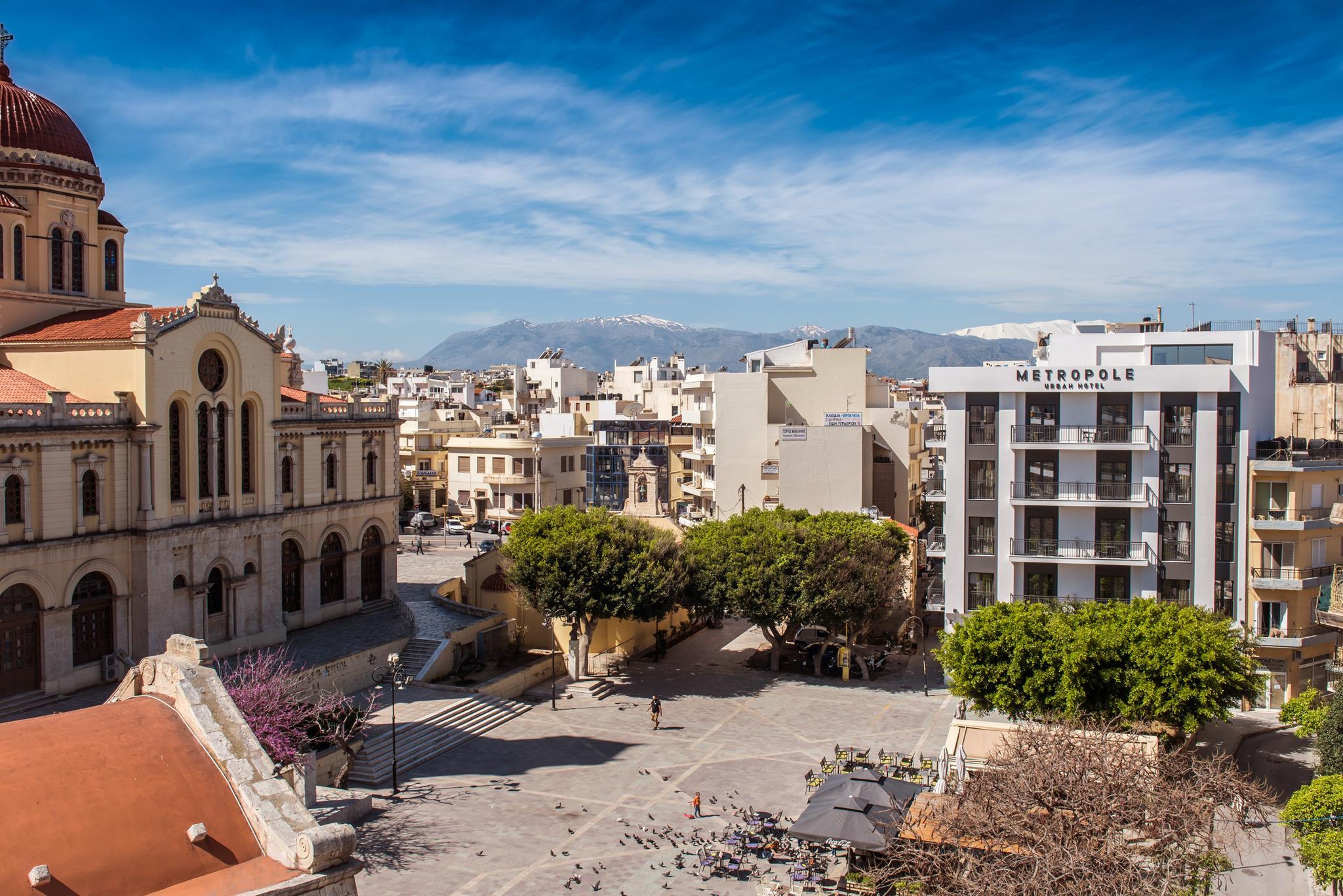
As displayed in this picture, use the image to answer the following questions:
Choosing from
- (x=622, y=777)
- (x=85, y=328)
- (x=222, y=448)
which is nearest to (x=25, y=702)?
(x=222, y=448)

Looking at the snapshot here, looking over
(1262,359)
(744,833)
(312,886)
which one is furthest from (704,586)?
(312,886)

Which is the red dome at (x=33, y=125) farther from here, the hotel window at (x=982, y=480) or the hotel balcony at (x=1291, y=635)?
the hotel balcony at (x=1291, y=635)

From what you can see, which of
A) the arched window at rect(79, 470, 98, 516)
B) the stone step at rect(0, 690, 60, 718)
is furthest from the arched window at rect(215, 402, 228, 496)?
the stone step at rect(0, 690, 60, 718)

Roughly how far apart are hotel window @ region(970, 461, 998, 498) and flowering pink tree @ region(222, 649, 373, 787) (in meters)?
22.2

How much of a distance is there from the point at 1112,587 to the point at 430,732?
2353 centimetres

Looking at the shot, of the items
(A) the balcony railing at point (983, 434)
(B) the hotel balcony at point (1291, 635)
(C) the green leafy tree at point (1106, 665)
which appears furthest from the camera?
(A) the balcony railing at point (983, 434)

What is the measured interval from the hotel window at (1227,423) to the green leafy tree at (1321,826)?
49.9 ft

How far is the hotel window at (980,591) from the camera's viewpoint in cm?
3947

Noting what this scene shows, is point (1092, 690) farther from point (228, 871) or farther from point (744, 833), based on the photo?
point (228, 871)

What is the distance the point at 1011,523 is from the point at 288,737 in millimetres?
25192

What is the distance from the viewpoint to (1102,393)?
38125mm

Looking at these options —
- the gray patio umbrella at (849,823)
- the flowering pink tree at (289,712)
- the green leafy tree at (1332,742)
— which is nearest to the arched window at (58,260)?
the flowering pink tree at (289,712)

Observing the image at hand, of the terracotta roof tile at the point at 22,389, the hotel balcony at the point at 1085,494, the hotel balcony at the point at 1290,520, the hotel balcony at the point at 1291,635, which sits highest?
the terracotta roof tile at the point at 22,389

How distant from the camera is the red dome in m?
38.6
